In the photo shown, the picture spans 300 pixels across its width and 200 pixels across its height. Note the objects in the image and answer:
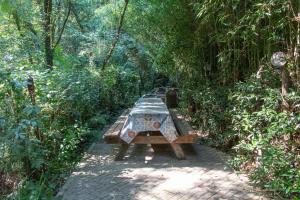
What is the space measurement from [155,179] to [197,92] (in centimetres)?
305

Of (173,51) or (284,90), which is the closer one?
(284,90)

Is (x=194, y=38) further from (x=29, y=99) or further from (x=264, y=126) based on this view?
(x=29, y=99)

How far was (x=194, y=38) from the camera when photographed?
22.1ft

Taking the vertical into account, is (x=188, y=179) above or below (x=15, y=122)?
below

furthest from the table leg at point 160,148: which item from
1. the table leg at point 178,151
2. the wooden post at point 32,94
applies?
the wooden post at point 32,94

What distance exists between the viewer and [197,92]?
6969 mm

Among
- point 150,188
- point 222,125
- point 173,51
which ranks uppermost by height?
point 173,51

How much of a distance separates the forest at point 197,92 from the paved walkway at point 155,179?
0.21 meters

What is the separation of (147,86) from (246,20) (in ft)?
33.5

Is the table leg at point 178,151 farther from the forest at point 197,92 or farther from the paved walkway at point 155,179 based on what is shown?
the forest at point 197,92

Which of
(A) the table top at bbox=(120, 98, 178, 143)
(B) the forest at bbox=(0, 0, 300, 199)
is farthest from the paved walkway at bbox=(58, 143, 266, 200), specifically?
(A) the table top at bbox=(120, 98, 178, 143)

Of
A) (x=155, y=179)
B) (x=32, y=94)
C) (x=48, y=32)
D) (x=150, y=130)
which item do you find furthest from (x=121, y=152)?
(x=48, y=32)

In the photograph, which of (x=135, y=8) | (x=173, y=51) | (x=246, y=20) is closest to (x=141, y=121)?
(x=246, y=20)

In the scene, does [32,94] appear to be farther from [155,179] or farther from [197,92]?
[197,92]
